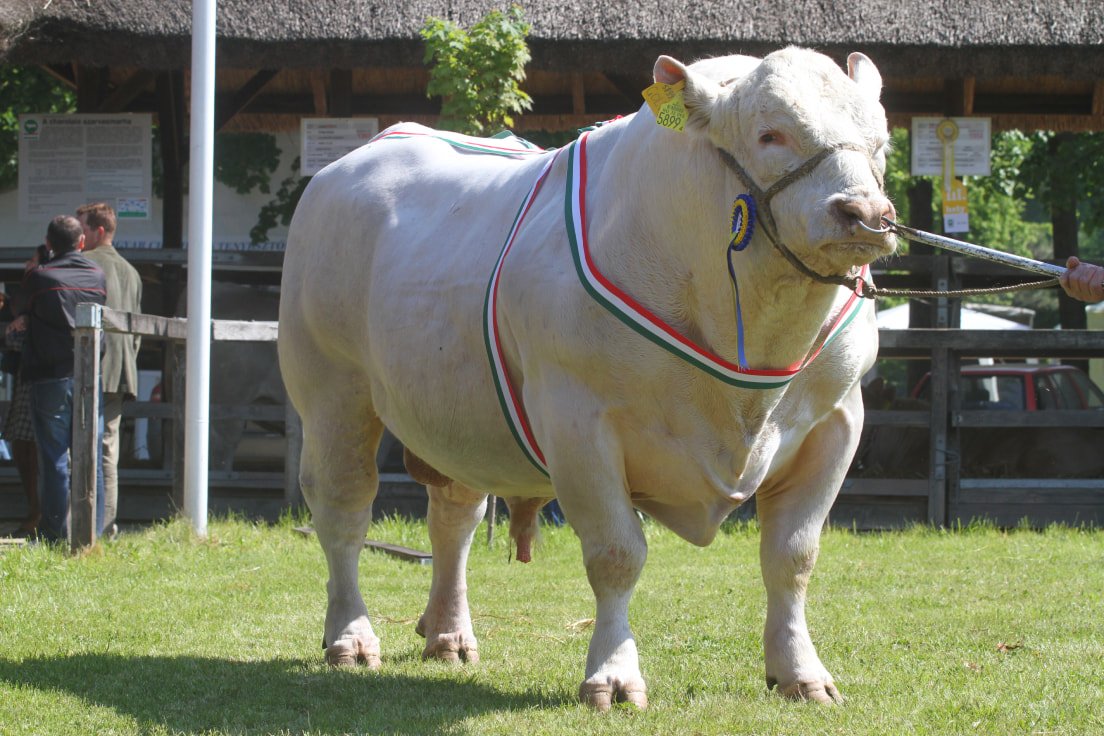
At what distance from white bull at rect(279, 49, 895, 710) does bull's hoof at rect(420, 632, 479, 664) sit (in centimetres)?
70

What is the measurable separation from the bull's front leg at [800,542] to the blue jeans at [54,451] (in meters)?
5.40

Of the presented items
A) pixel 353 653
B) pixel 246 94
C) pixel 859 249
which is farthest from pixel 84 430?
pixel 859 249

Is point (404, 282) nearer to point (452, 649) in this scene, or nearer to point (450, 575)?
point (450, 575)

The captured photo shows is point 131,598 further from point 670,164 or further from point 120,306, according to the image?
point 670,164

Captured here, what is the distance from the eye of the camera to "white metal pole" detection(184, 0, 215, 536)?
886cm

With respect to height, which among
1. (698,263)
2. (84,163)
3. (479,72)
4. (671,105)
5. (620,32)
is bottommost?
(698,263)

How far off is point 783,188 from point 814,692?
60.0 inches

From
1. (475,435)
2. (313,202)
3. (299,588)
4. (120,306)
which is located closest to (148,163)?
(120,306)

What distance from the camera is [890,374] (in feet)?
120

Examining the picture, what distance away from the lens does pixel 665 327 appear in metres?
3.96

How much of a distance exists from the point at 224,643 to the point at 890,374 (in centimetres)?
3243

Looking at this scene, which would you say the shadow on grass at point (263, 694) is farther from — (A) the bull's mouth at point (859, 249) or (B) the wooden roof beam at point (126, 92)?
(B) the wooden roof beam at point (126, 92)

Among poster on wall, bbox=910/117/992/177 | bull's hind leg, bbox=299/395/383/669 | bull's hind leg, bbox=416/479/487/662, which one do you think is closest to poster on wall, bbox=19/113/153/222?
poster on wall, bbox=910/117/992/177

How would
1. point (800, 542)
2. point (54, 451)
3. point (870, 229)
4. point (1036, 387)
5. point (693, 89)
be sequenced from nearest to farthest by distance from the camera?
point (870, 229)
point (693, 89)
point (800, 542)
point (54, 451)
point (1036, 387)
